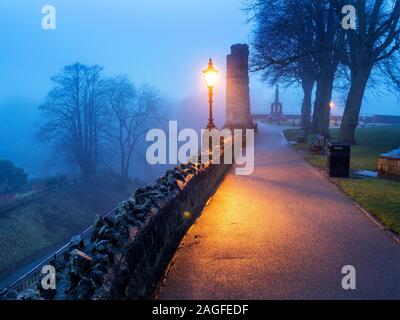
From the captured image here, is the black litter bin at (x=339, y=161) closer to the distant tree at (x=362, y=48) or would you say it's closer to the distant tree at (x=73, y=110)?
the distant tree at (x=362, y=48)

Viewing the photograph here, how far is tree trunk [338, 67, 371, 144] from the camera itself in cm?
1880

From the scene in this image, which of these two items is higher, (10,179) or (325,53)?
(325,53)

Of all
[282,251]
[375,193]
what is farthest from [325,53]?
[282,251]

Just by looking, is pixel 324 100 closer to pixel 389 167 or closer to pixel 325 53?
pixel 325 53

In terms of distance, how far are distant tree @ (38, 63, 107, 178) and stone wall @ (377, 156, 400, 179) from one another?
32217 millimetres

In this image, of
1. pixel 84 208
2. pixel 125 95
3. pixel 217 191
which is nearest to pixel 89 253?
pixel 217 191

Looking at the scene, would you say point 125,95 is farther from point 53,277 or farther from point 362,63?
point 53,277

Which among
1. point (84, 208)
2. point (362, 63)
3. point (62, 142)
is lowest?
point (84, 208)

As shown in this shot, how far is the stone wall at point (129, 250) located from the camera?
2984 mm

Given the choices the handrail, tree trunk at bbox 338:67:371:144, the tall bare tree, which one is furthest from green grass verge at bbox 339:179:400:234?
the handrail

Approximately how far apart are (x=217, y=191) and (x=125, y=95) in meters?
36.6

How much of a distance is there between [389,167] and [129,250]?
420 inches

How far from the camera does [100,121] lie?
44.7m

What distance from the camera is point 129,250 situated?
12.1 feet
